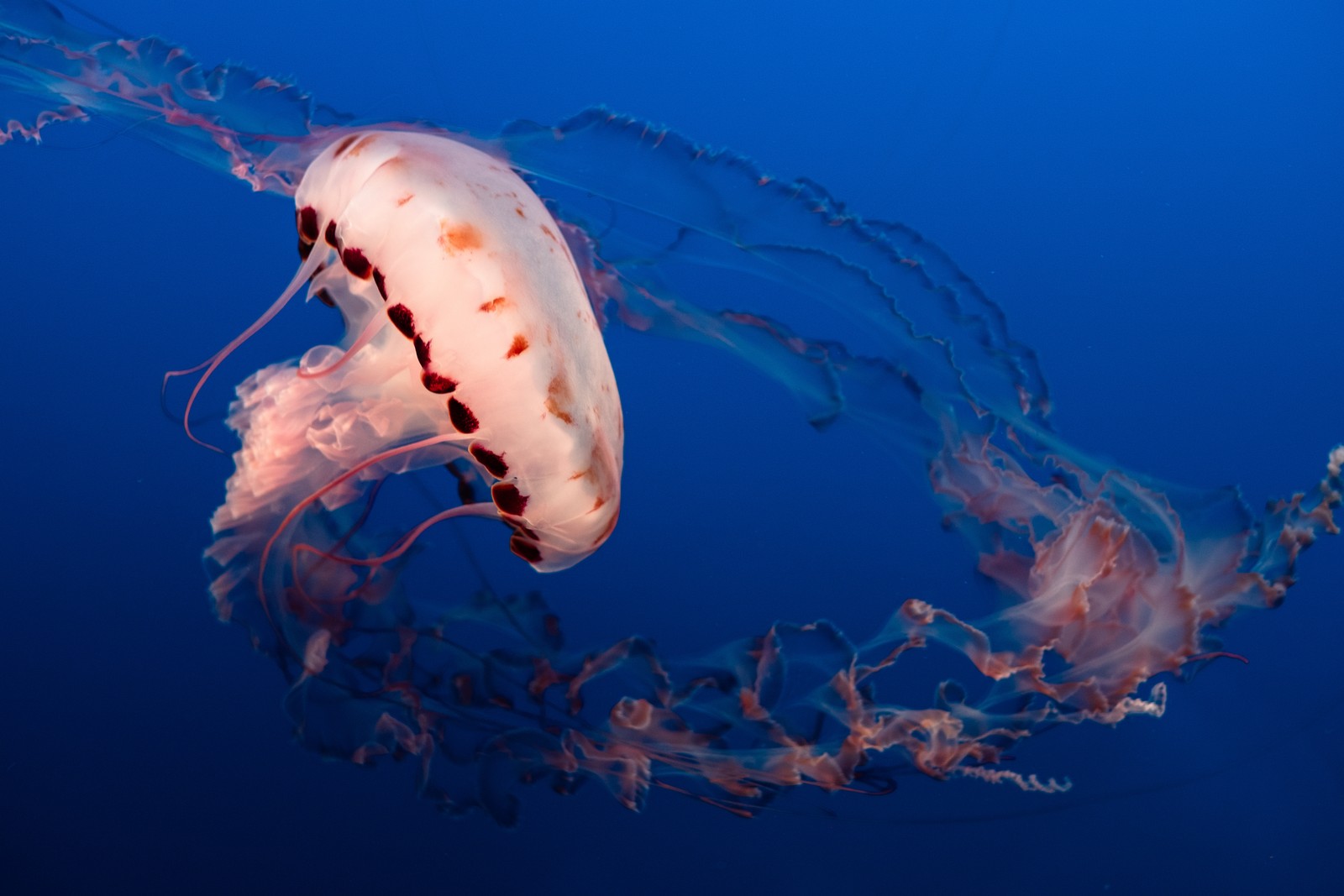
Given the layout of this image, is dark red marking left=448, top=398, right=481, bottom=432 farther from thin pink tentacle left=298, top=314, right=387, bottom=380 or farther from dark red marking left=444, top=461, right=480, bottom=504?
dark red marking left=444, top=461, right=480, bottom=504

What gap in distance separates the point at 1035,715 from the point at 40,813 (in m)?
3.69

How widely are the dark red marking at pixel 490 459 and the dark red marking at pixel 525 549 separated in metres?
0.26

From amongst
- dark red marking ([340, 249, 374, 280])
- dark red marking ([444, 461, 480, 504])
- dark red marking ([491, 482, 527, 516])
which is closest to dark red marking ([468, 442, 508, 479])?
dark red marking ([491, 482, 527, 516])

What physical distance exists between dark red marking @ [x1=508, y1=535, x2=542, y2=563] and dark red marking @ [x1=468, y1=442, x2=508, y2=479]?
260mm

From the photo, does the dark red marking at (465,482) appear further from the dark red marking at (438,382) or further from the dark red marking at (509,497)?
the dark red marking at (438,382)

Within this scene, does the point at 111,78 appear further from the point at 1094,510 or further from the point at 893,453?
the point at 1094,510

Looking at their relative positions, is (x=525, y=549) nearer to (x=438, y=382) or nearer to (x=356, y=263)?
(x=438, y=382)

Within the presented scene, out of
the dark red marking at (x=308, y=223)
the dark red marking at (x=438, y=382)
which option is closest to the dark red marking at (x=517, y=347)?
the dark red marking at (x=438, y=382)

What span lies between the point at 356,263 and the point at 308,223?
11.4 inches

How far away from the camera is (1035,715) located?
2.27 metres

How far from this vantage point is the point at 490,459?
1.51 metres

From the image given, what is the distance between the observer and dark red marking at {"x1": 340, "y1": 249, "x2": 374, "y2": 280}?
1475 millimetres

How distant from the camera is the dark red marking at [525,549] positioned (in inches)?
69.4

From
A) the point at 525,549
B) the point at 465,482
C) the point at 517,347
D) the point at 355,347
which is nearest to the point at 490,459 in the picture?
the point at 517,347
